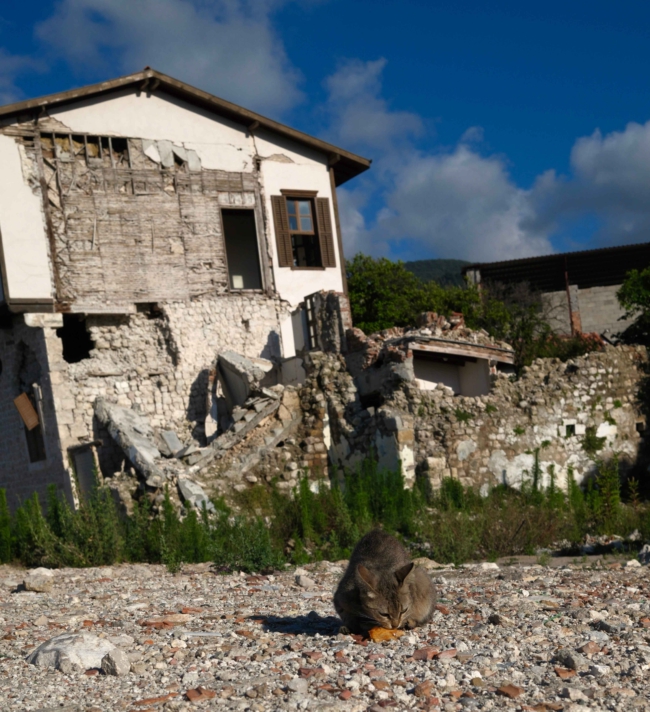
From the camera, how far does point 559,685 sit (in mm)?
4742

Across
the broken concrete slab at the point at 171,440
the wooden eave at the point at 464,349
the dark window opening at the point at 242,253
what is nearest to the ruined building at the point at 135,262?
the broken concrete slab at the point at 171,440

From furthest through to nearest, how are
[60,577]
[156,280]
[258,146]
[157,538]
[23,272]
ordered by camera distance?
[258,146] → [156,280] → [23,272] → [157,538] → [60,577]

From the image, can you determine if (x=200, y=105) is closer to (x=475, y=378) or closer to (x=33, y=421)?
(x=33, y=421)

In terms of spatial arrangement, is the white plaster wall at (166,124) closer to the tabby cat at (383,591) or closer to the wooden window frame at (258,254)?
the wooden window frame at (258,254)

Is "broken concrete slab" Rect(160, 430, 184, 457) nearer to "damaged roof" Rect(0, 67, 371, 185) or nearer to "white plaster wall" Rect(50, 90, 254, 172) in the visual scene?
"white plaster wall" Rect(50, 90, 254, 172)

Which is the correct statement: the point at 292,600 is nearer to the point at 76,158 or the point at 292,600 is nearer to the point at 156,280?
the point at 156,280

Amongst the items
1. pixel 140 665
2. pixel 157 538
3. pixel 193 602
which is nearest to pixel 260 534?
pixel 157 538

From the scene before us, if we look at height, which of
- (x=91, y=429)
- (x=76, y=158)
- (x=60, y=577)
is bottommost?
(x=60, y=577)

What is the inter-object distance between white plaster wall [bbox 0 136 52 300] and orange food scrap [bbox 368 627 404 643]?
45.7 feet

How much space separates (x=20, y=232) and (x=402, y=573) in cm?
1462

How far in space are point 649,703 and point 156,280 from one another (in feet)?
52.9

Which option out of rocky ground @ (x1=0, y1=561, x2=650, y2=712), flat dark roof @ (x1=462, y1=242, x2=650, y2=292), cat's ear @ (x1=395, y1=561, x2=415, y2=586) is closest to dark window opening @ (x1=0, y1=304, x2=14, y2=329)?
rocky ground @ (x1=0, y1=561, x2=650, y2=712)

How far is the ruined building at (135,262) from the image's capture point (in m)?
17.9

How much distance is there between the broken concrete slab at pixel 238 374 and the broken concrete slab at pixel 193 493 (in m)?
3.37
